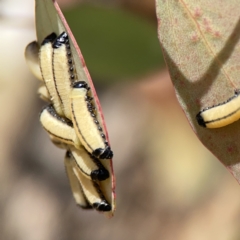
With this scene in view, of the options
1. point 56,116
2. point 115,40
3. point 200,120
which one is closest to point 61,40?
point 56,116

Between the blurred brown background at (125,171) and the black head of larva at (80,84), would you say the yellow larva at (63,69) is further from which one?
the blurred brown background at (125,171)

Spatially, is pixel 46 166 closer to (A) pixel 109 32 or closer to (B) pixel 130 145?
(B) pixel 130 145

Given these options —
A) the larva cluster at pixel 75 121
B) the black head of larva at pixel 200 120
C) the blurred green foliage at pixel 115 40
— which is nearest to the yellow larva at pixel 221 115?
the black head of larva at pixel 200 120

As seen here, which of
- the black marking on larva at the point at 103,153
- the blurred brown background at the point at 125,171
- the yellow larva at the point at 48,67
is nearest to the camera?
the black marking on larva at the point at 103,153

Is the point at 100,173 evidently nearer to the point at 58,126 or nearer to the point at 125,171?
the point at 58,126

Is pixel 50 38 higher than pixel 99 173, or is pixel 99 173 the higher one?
pixel 50 38

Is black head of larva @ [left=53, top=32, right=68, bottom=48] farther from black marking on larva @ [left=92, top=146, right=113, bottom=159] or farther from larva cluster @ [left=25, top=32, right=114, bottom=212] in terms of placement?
black marking on larva @ [left=92, top=146, right=113, bottom=159]
